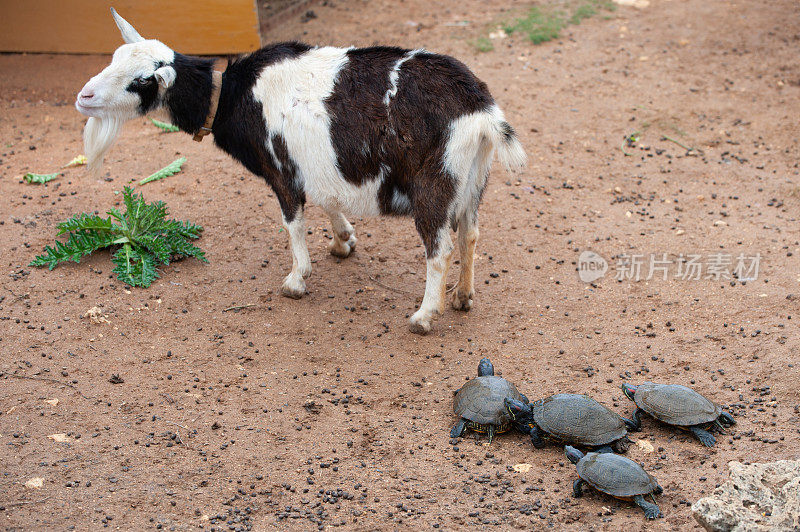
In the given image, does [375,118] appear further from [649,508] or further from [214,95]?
[649,508]

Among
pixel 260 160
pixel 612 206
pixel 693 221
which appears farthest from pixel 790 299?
pixel 260 160

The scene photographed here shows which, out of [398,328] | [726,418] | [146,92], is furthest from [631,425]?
[146,92]

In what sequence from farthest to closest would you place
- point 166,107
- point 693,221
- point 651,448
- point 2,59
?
point 2,59, point 693,221, point 166,107, point 651,448

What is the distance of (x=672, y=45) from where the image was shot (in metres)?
9.09

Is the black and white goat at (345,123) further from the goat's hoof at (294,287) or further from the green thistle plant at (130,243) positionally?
the green thistle plant at (130,243)

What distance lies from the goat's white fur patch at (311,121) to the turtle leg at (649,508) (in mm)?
2466

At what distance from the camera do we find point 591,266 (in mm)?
5840

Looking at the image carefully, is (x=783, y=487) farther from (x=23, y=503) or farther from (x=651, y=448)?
(x=23, y=503)

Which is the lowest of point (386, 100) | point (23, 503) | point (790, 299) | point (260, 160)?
point (23, 503)

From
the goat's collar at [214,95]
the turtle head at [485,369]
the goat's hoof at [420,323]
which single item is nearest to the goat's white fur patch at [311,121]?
the goat's collar at [214,95]

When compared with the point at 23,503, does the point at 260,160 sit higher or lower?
higher

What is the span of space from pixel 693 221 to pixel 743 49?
3.82 metres

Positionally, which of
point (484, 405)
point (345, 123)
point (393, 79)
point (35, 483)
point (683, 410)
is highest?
point (393, 79)

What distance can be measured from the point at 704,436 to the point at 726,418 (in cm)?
21
